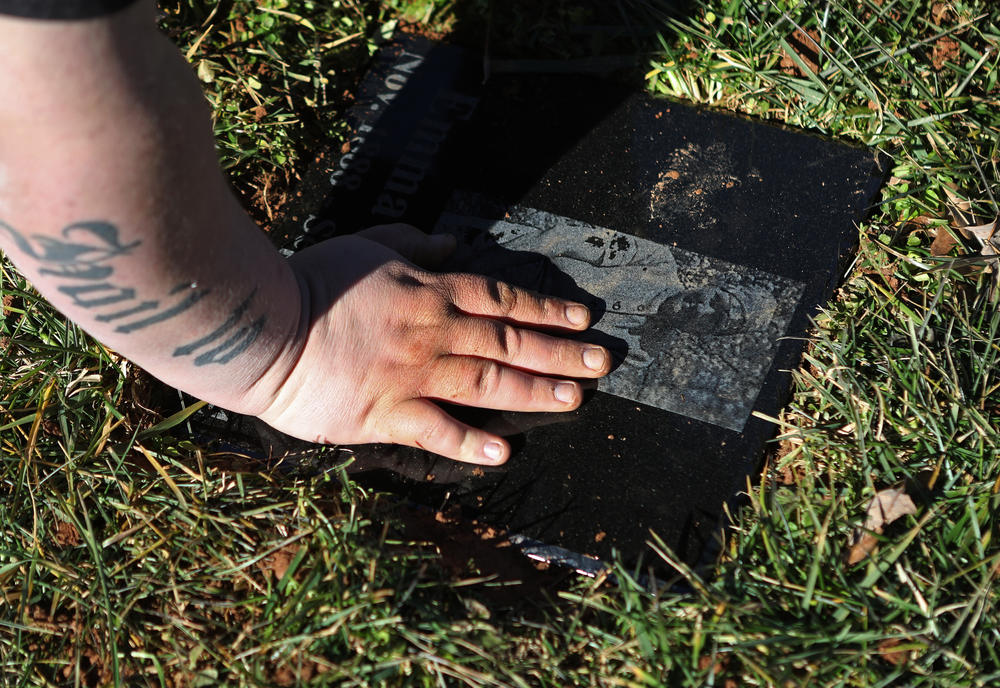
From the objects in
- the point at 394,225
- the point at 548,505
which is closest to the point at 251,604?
the point at 548,505

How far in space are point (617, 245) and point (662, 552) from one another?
655 mm

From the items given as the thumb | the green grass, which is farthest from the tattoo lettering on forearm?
the thumb

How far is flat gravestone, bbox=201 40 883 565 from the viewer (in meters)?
1.52

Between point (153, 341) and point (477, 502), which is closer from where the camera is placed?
point (153, 341)

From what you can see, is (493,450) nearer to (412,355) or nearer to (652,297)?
(412,355)

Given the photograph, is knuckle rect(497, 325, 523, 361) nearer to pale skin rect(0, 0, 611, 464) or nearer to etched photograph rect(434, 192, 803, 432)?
pale skin rect(0, 0, 611, 464)

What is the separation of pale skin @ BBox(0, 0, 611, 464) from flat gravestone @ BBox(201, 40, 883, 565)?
82 millimetres

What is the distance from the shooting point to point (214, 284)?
123 centimetres

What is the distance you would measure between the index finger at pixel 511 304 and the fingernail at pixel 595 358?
63mm

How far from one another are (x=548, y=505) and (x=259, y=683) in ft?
1.88

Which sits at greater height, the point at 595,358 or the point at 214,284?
the point at 214,284

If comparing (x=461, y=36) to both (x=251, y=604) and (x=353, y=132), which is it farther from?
(x=251, y=604)

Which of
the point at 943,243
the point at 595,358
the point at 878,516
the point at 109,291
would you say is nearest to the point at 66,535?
the point at 109,291

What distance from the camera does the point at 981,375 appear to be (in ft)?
4.82
